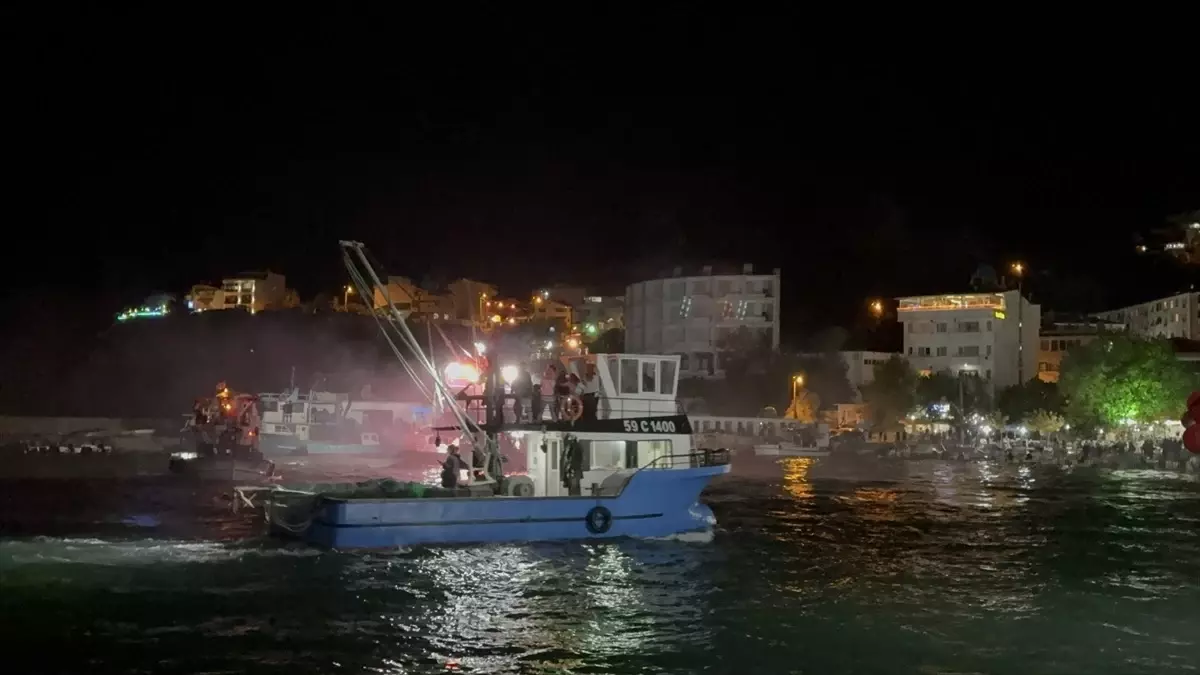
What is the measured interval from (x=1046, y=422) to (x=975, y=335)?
11.8m

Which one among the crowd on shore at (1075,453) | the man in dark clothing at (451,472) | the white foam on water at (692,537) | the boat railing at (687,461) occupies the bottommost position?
the white foam on water at (692,537)

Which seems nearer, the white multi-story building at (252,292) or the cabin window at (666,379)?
the cabin window at (666,379)

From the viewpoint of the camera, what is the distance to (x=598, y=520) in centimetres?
2552

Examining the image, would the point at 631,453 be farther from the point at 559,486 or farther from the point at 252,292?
the point at 252,292

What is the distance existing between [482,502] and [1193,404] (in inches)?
599

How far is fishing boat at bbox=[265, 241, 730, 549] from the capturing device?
949 inches

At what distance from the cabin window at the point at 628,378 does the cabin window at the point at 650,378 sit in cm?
26

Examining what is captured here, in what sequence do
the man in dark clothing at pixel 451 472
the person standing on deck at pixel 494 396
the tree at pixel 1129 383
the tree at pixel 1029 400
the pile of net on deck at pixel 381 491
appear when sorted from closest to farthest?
the pile of net on deck at pixel 381 491 < the man in dark clothing at pixel 451 472 < the person standing on deck at pixel 494 396 < the tree at pixel 1129 383 < the tree at pixel 1029 400

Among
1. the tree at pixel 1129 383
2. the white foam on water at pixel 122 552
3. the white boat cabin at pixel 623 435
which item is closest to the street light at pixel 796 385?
the tree at pixel 1129 383

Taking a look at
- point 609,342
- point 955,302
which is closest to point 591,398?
point 955,302

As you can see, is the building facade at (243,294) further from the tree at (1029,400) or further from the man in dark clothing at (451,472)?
the man in dark clothing at (451,472)

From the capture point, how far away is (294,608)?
62.8 feet

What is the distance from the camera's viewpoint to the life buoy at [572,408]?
86.6 feet

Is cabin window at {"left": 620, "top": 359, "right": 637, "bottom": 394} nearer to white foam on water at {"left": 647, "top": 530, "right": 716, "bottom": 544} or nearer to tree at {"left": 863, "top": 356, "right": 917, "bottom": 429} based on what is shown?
A: white foam on water at {"left": 647, "top": 530, "right": 716, "bottom": 544}
